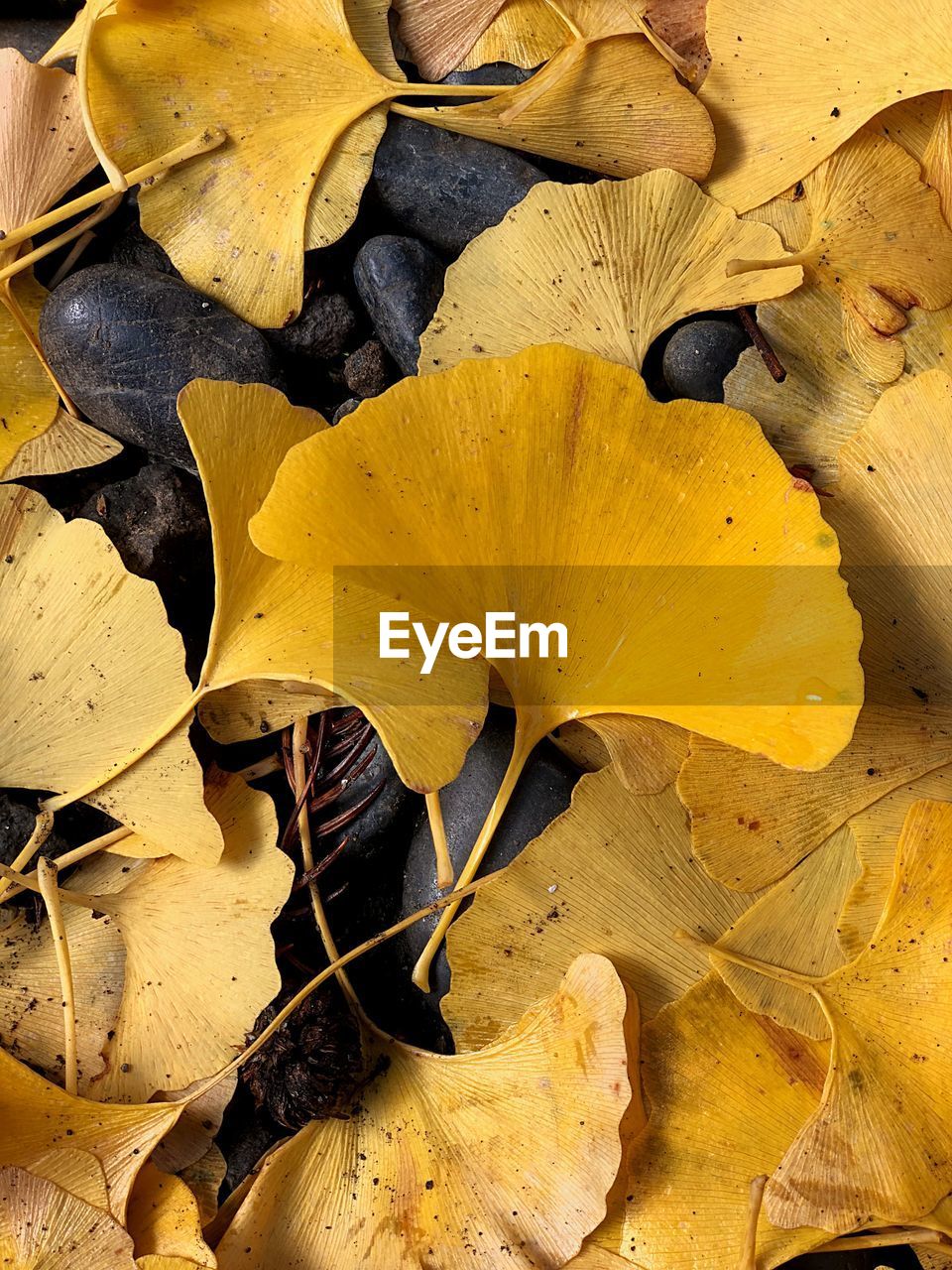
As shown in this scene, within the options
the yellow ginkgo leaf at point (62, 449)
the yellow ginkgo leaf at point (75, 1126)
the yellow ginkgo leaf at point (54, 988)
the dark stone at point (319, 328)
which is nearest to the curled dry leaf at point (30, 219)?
the yellow ginkgo leaf at point (62, 449)

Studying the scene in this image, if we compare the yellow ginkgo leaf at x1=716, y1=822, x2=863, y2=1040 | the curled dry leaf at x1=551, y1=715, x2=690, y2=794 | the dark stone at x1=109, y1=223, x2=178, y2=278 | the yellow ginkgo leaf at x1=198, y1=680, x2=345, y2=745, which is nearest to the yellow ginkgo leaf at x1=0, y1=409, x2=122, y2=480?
the dark stone at x1=109, y1=223, x2=178, y2=278

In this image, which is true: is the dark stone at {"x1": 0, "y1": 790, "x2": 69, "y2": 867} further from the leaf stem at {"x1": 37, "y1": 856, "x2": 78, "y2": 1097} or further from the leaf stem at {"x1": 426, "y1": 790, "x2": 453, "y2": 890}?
the leaf stem at {"x1": 426, "y1": 790, "x2": 453, "y2": 890}

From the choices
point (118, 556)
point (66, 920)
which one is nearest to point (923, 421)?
point (118, 556)

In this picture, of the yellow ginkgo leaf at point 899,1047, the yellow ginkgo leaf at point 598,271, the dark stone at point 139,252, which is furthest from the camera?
the dark stone at point 139,252

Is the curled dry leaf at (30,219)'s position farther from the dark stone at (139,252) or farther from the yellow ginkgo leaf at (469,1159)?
the yellow ginkgo leaf at (469,1159)

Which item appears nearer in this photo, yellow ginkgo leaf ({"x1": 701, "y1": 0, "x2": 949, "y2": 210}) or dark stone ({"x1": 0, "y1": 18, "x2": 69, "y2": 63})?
yellow ginkgo leaf ({"x1": 701, "y1": 0, "x2": 949, "y2": 210})

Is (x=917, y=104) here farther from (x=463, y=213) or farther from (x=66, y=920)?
(x=66, y=920)
